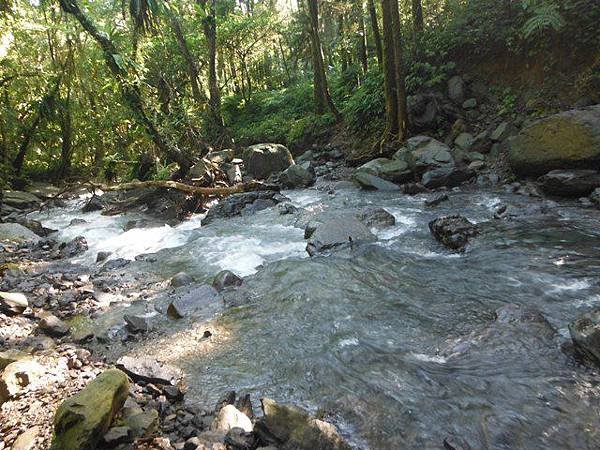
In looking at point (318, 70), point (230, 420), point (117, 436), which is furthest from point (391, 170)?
point (117, 436)

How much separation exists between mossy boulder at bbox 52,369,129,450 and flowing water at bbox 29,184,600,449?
81cm

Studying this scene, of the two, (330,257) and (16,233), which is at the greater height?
(16,233)

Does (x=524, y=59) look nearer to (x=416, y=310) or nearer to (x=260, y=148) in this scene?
(x=260, y=148)

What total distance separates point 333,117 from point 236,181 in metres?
6.91

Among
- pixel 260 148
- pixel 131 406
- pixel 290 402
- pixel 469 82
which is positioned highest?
pixel 469 82

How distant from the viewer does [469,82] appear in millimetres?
12945

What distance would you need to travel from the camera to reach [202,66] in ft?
80.7

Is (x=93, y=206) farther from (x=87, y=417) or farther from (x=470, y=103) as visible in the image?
(x=470, y=103)

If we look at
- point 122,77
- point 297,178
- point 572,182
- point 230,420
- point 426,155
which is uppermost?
point 122,77

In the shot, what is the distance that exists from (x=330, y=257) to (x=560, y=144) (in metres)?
5.27

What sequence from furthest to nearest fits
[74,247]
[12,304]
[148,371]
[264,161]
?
[264,161], [74,247], [12,304], [148,371]

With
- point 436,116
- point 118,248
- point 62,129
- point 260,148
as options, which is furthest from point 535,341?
point 62,129

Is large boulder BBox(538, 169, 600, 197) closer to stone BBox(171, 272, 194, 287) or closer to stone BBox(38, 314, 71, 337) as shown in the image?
stone BBox(171, 272, 194, 287)

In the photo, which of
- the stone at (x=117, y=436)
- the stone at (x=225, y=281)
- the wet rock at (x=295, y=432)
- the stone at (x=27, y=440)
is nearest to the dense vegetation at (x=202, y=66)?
the stone at (x=225, y=281)
